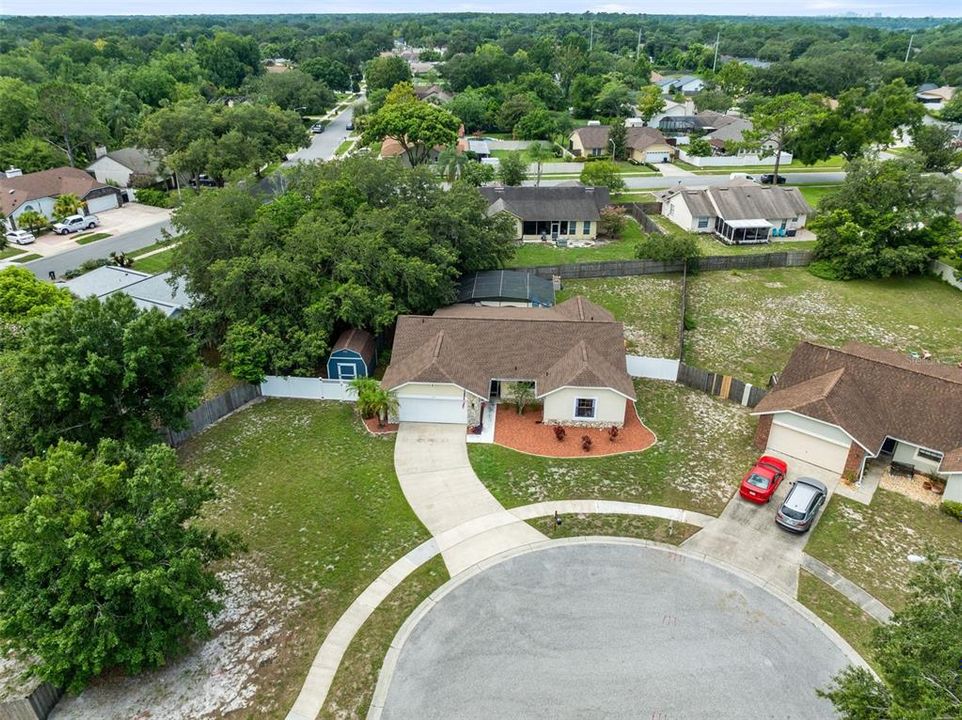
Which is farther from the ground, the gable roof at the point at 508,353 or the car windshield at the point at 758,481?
the gable roof at the point at 508,353

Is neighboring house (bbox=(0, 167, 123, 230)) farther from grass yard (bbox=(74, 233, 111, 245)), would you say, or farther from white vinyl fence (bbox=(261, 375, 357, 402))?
white vinyl fence (bbox=(261, 375, 357, 402))

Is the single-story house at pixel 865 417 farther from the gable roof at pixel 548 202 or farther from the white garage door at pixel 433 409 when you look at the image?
the gable roof at pixel 548 202

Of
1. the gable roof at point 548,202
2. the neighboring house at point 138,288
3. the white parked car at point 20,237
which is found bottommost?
the white parked car at point 20,237

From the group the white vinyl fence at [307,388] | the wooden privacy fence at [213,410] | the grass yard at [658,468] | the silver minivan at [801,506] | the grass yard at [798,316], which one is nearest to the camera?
the silver minivan at [801,506]

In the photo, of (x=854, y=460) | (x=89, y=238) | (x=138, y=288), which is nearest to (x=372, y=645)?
(x=854, y=460)

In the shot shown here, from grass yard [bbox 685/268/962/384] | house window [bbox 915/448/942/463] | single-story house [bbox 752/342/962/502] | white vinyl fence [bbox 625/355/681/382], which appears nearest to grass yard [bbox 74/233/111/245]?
white vinyl fence [bbox 625/355/681/382]

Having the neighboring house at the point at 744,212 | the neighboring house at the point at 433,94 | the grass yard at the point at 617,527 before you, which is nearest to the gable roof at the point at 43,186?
the grass yard at the point at 617,527

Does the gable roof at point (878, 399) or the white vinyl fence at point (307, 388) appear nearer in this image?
the gable roof at point (878, 399)
